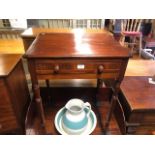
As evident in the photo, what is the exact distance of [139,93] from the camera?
39.6 inches

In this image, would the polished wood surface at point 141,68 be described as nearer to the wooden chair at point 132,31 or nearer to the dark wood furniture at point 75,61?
the dark wood furniture at point 75,61

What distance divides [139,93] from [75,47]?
1.90ft

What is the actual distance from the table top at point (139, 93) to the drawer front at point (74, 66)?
1.09 feet

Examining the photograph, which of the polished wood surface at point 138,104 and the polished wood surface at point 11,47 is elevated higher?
the polished wood surface at point 11,47

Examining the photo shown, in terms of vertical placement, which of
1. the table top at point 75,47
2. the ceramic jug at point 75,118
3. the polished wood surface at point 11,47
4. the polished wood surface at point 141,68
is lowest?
the ceramic jug at point 75,118

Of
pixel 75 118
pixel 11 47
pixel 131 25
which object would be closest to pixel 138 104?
pixel 75 118

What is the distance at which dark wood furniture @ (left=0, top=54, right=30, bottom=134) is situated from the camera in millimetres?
763

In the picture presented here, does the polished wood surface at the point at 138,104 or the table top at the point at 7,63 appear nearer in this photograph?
the table top at the point at 7,63

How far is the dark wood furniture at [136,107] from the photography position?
91cm

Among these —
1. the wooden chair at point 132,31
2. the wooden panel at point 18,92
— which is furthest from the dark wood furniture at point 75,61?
the wooden chair at point 132,31

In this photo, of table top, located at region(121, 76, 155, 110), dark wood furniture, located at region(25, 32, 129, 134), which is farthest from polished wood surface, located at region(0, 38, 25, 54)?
table top, located at region(121, 76, 155, 110)
